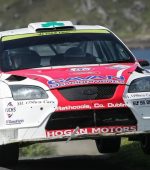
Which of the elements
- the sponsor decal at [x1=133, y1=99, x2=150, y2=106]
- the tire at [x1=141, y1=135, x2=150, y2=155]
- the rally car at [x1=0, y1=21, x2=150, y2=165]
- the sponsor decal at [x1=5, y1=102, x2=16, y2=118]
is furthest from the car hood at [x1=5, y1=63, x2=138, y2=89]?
the tire at [x1=141, y1=135, x2=150, y2=155]

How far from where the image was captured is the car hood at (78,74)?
842 cm

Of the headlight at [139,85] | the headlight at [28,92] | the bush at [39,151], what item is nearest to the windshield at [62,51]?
the headlight at [28,92]

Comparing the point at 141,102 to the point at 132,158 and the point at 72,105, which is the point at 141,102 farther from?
the point at 132,158

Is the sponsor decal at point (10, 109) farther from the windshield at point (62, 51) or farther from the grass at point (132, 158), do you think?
the grass at point (132, 158)

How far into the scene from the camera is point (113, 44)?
1016 cm

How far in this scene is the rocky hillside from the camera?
150625 millimetres

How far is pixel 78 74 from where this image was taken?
8602 millimetres

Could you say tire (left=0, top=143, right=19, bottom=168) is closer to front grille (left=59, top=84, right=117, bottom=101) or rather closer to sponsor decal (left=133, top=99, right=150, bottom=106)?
front grille (left=59, top=84, right=117, bottom=101)

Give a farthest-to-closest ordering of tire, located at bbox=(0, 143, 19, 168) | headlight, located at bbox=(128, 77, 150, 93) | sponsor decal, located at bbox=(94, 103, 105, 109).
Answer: tire, located at bbox=(0, 143, 19, 168) < headlight, located at bbox=(128, 77, 150, 93) < sponsor decal, located at bbox=(94, 103, 105, 109)

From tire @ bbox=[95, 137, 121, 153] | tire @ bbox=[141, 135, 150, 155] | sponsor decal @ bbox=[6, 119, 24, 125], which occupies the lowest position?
tire @ bbox=[95, 137, 121, 153]

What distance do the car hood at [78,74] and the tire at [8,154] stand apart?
31.0 inches

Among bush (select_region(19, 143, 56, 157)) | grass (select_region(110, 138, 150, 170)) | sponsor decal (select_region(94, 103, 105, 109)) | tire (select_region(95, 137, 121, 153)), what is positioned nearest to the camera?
sponsor decal (select_region(94, 103, 105, 109))

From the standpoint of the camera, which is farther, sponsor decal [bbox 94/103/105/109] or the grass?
the grass

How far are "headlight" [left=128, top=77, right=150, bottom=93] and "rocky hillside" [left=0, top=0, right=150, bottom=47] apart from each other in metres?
135
